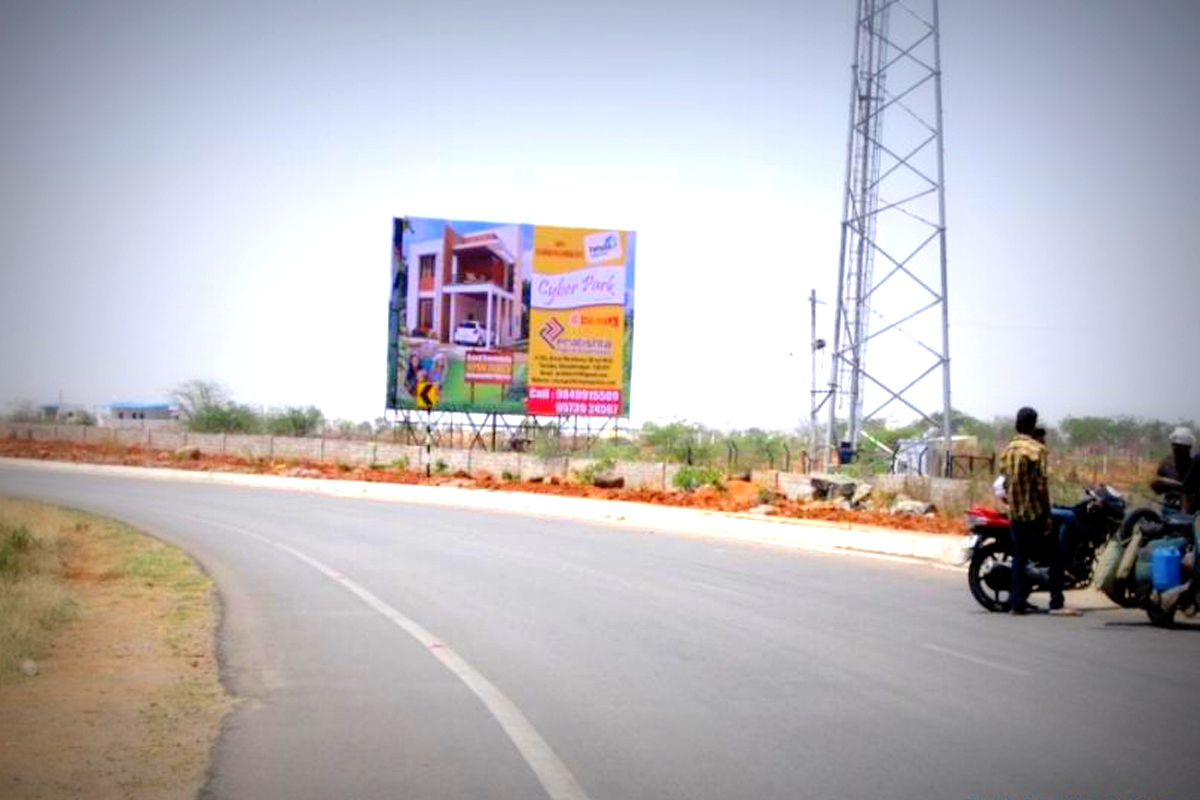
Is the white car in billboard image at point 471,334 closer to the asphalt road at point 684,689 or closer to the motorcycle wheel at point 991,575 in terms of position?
the asphalt road at point 684,689

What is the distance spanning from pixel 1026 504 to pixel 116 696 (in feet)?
28.2

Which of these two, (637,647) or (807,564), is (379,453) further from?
(637,647)

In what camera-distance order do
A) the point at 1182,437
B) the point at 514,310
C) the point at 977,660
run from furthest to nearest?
the point at 514,310 → the point at 1182,437 → the point at 977,660

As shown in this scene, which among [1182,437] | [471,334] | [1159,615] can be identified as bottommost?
[1159,615]

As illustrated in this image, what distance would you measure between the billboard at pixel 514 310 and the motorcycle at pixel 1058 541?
33.0 metres

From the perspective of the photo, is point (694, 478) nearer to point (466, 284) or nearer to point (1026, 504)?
point (466, 284)

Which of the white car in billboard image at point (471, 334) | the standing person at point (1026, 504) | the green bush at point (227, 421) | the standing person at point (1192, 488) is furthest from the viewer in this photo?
the green bush at point (227, 421)

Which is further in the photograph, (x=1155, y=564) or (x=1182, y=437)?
(x=1182, y=437)

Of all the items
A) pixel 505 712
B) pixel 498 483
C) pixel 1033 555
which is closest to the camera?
pixel 505 712

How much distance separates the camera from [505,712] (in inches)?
350

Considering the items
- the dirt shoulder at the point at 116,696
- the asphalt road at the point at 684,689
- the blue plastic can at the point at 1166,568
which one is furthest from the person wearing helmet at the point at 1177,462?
the dirt shoulder at the point at 116,696

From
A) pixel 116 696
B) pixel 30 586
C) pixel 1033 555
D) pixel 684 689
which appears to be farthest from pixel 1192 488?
pixel 30 586

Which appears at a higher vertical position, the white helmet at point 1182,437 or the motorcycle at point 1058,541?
the white helmet at point 1182,437

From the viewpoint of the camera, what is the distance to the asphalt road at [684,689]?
725 cm
